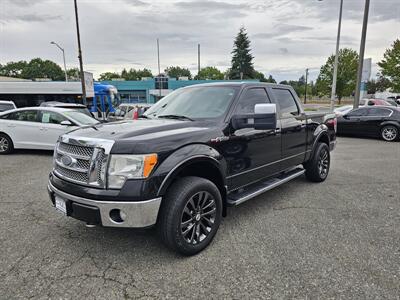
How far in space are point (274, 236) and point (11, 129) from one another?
8.32 meters

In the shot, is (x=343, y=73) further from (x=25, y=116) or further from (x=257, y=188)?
(x=257, y=188)

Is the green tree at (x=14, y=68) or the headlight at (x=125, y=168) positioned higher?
the green tree at (x=14, y=68)

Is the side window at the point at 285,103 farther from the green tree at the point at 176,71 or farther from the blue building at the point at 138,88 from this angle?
the green tree at the point at 176,71

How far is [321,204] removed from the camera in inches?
180

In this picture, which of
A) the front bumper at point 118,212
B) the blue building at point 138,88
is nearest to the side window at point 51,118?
the front bumper at point 118,212

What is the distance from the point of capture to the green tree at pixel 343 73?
3906 centimetres

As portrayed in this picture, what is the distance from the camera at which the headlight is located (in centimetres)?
266

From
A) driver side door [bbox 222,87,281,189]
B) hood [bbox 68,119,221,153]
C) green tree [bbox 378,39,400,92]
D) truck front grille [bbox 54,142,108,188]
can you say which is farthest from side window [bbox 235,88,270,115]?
green tree [bbox 378,39,400,92]

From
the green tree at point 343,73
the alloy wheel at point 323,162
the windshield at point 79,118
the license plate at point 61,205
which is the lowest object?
the alloy wheel at point 323,162

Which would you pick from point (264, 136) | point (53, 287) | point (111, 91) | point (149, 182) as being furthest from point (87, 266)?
point (111, 91)

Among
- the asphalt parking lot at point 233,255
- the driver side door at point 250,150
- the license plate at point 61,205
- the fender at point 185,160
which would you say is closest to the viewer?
the asphalt parking lot at point 233,255

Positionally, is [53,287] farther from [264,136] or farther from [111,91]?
[111,91]

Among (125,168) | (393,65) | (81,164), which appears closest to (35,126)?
(81,164)

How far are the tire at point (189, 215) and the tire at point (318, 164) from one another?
2939 mm
